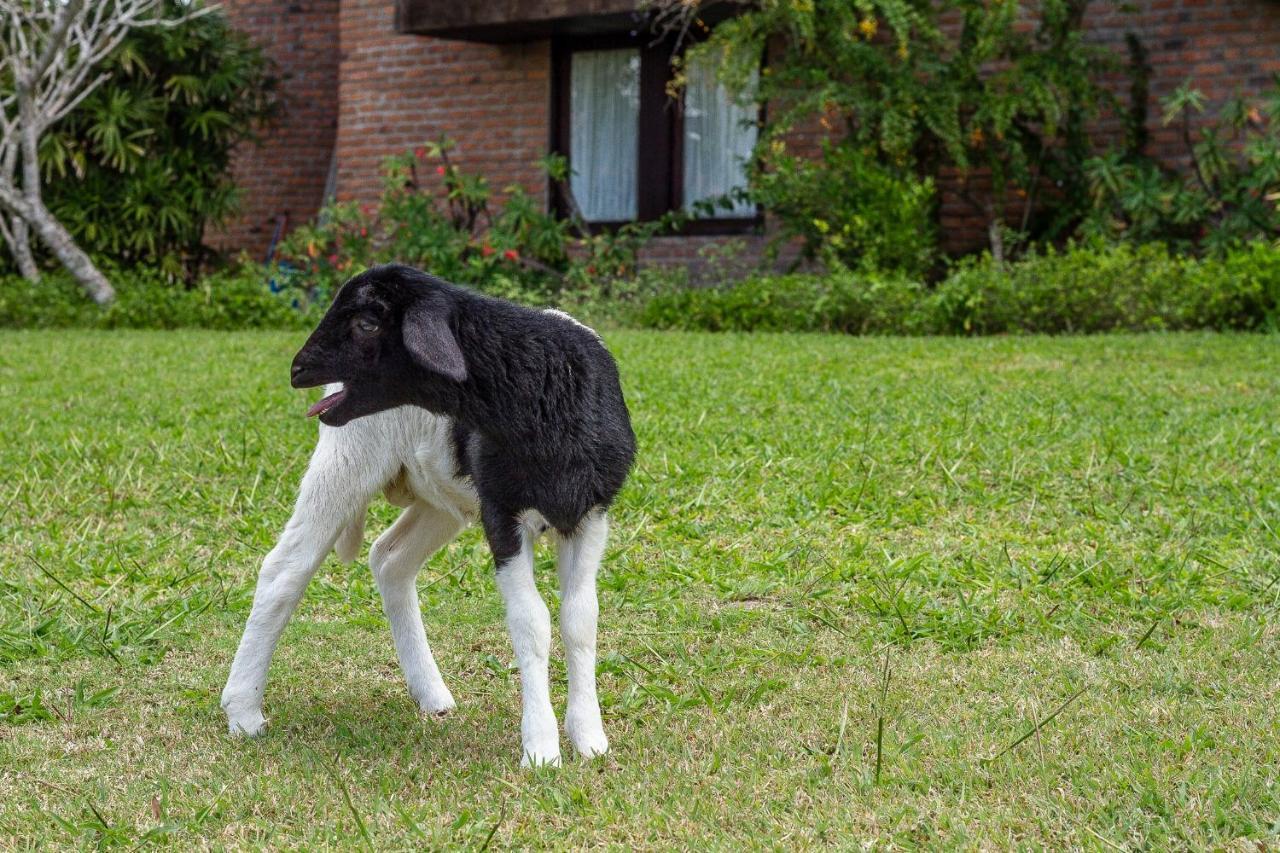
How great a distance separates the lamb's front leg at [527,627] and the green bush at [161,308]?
33.5 feet

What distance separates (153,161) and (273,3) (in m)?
3.83

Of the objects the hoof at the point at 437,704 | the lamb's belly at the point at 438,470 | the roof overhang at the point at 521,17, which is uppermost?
the roof overhang at the point at 521,17

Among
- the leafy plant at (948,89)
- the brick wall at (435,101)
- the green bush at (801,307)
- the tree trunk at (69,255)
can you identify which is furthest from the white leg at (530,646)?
the brick wall at (435,101)

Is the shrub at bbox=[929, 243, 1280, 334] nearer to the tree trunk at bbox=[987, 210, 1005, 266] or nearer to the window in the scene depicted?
the tree trunk at bbox=[987, 210, 1005, 266]

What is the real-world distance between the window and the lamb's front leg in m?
11.9

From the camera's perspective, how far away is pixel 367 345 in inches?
125

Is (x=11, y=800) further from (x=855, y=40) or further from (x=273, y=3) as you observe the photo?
(x=273, y=3)

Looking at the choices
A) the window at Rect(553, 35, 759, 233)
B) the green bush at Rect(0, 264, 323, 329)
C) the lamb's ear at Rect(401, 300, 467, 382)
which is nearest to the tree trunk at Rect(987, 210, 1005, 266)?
the window at Rect(553, 35, 759, 233)

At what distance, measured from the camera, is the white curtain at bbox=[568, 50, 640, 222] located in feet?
52.0

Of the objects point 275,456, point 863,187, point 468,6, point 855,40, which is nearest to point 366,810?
point 275,456

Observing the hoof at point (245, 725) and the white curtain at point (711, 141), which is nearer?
the hoof at point (245, 725)

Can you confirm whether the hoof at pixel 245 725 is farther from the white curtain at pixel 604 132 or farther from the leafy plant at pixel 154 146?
the leafy plant at pixel 154 146

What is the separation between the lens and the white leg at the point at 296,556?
137 inches

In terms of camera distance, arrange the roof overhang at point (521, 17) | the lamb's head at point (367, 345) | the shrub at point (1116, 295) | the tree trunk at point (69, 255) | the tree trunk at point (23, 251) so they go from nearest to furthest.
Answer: the lamb's head at point (367, 345), the shrub at point (1116, 295), the tree trunk at point (69, 255), the roof overhang at point (521, 17), the tree trunk at point (23, 251)
